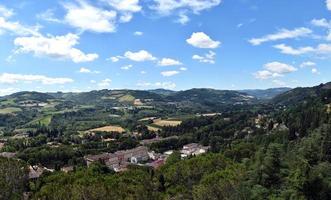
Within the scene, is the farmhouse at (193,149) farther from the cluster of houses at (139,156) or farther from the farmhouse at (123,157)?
the farmhouse at (123,157)

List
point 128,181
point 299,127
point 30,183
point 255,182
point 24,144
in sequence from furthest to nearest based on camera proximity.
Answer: point 24,144 < point 299,127 < point 30,183 < point 128,181 < point 255,182

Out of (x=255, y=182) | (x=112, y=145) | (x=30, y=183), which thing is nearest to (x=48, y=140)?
(x=112, y=145)

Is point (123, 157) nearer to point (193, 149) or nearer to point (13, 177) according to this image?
point (193, 149)

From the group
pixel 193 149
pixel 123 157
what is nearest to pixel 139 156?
pixel 123 157

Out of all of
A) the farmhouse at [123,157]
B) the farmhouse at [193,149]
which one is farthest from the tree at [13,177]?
the farmhouse at [193,149]

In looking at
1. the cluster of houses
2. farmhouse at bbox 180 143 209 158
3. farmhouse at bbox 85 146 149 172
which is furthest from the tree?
farmhouse at bbox 180 143 209 158

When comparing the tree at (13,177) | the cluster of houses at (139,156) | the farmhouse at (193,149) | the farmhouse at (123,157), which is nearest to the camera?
the tree at (13,177)

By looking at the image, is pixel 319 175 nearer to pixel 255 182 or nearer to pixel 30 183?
pixel 255 182

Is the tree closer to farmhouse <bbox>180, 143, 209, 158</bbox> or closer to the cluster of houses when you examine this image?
the cluster of houses

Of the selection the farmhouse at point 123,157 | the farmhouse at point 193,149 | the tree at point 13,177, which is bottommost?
the farmhouse at point 123,157

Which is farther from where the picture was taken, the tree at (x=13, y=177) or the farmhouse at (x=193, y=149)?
the farmhouse at (x=193, y=149)

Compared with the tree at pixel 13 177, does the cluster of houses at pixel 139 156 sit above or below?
below
